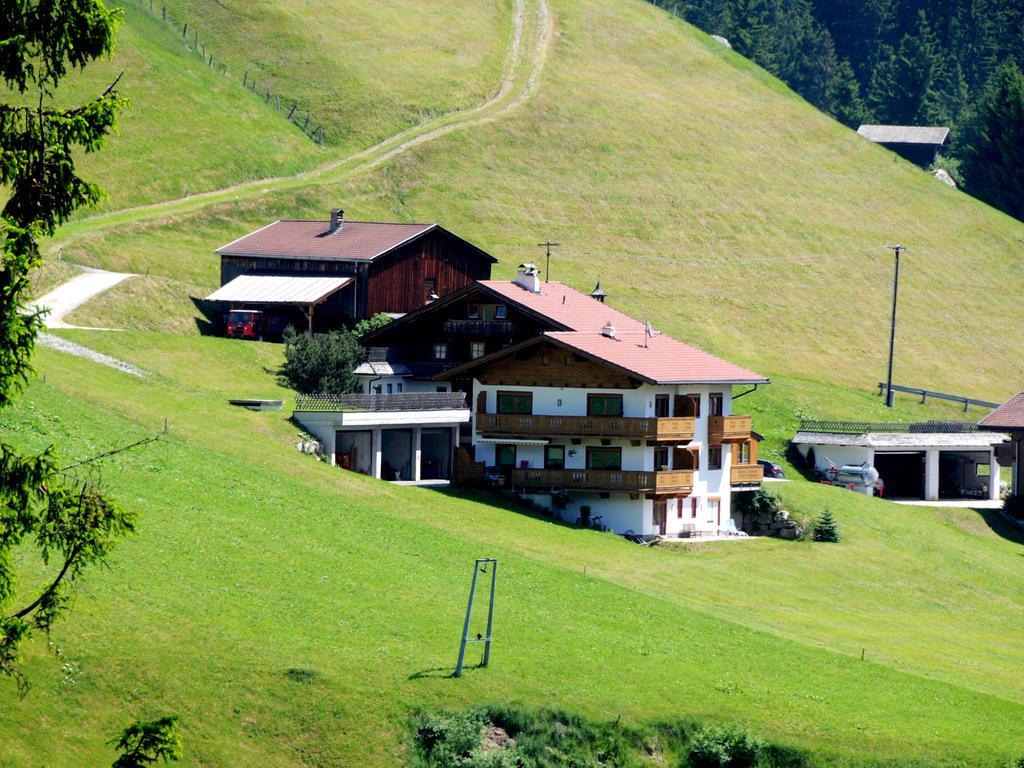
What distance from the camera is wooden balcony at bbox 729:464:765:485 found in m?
75.9

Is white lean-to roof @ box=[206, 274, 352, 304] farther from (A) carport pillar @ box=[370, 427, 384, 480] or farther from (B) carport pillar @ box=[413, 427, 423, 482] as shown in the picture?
(A) carport pillar @ box=[370, 427, 384, 480]

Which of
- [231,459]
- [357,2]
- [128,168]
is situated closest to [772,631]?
[231,459]

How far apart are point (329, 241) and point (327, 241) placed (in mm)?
143

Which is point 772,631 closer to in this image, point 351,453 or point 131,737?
point 351,453

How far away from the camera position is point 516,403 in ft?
240

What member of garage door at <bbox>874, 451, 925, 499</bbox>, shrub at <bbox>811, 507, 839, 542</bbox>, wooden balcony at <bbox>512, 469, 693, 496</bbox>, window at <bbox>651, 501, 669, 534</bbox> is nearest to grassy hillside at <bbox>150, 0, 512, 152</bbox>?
garage door at <bbox>874, 451, 925, 499</bbox>

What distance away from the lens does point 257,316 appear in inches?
3784

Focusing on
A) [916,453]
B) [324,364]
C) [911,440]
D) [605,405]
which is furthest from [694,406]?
[916,453]

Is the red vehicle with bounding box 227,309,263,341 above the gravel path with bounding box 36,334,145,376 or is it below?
above

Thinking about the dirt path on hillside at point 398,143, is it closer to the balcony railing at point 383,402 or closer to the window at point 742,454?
the balcony railing at point 383,402

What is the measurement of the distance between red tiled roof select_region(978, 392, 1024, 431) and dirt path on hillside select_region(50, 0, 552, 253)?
57.5m

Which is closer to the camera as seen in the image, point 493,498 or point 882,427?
point 493,498

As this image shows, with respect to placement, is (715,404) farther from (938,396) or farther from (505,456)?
(938,396)

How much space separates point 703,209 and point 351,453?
91.1 meters
